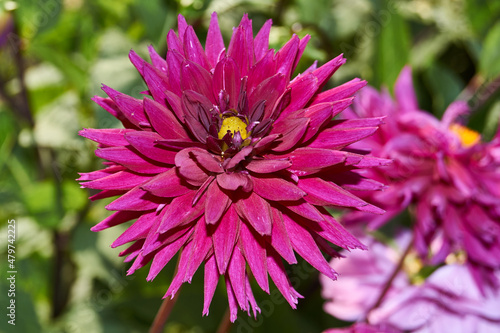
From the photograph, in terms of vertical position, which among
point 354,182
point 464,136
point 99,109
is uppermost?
point 99,109

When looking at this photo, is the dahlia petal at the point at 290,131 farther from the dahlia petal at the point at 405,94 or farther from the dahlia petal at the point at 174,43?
the dahlia petal at the point at 405,94

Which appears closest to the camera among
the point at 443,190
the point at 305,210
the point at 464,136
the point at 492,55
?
the point at 305,210

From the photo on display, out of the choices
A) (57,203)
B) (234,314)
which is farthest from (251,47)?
(57,203)

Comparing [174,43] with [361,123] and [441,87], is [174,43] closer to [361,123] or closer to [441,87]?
[361,123]

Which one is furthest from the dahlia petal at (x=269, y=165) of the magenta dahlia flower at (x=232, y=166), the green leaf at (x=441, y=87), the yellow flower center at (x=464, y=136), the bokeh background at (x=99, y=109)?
the green leaf at (x=441, y=87)

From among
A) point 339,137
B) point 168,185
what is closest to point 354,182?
point 339,137

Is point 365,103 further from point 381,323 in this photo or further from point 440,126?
point 381,323
